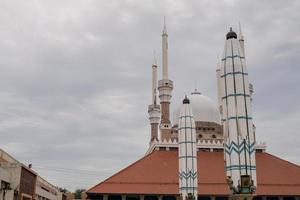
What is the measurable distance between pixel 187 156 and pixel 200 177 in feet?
58.3

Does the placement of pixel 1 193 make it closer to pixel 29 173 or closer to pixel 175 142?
pixel 29 173

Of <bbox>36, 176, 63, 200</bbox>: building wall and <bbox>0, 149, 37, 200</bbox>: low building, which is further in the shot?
<bbox>36, 176, 63, 200</bbox>: building wall

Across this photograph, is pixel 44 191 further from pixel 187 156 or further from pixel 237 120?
pixel 237 120

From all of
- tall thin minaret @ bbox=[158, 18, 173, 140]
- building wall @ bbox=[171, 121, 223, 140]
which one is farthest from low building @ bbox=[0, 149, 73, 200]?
building wall @ bbox=[171, 121, 223, 140]

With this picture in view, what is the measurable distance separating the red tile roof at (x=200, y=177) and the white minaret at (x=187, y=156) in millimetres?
15144

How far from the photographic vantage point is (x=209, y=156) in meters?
46.6

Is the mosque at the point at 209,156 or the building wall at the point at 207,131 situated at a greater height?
the building wall at the point at 207,131

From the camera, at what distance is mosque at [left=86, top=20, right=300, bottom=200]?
15352 mm

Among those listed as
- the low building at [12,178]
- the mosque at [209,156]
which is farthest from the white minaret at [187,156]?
the low building at [12,178]

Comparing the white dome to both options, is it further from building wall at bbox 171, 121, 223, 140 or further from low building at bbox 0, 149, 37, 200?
low building at bbox 0, 149, 37, 200

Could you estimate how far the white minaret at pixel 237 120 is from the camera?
1484 cm

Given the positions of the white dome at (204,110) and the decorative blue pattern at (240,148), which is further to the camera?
the white dome at (204,110)

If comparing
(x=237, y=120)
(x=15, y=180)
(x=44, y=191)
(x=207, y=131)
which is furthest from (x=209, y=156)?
(x=237, y=120)

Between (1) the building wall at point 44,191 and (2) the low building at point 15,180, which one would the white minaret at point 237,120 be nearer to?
(2) the low building at point 15,180
